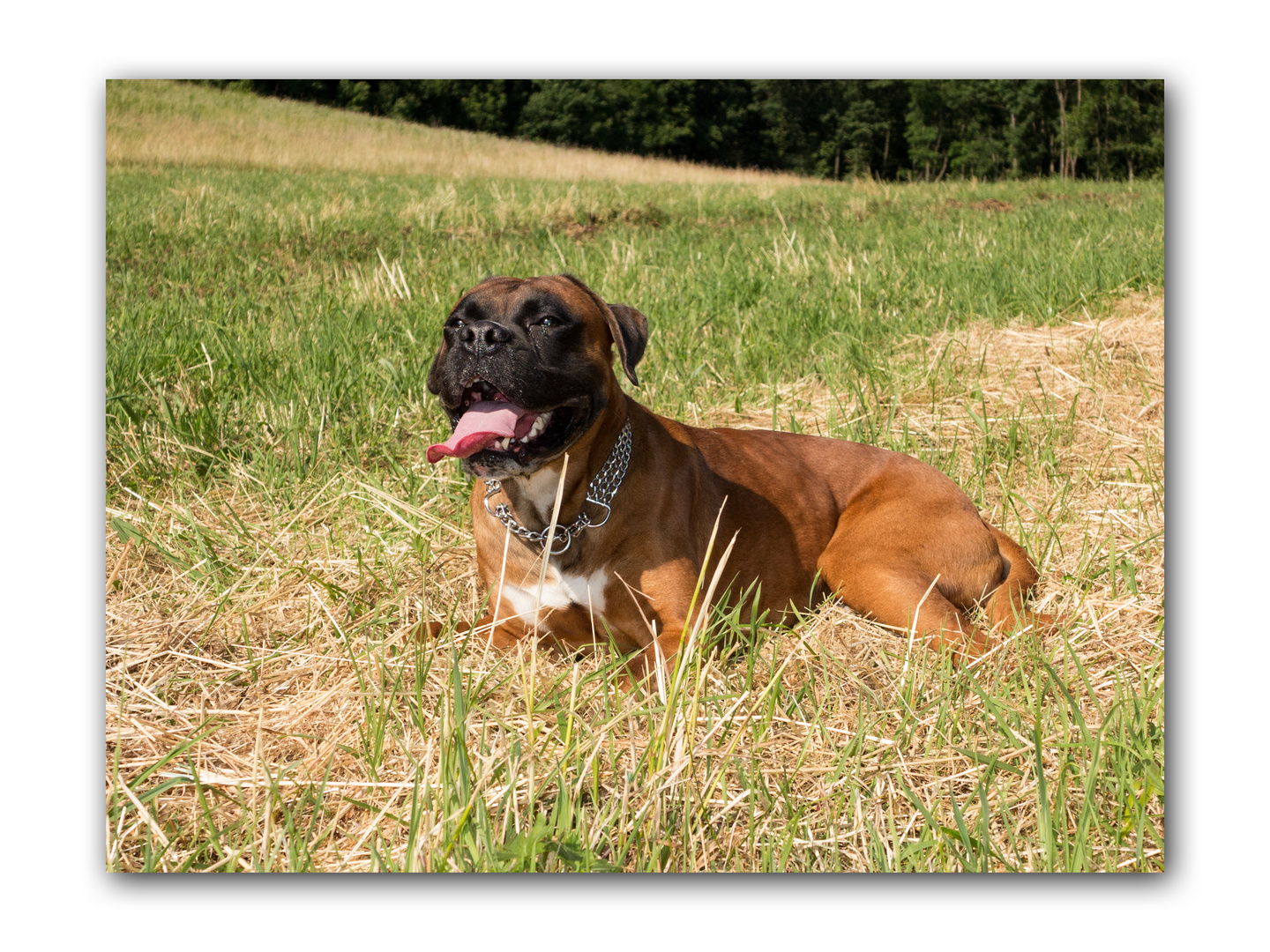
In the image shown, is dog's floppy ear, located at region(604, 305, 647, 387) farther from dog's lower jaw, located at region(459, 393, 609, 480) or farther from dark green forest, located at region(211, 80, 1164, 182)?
dark green forest, located at region(211, 80, 1164, 182)

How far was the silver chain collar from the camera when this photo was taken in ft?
9.20

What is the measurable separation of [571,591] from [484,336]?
2.70 ft

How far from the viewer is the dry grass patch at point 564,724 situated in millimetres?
1983

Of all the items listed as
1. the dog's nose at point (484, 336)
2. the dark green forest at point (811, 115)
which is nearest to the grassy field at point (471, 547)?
the dark green forest at point (811, 115)

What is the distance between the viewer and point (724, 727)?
7.19 ft

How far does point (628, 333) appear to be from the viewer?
9.41 ft

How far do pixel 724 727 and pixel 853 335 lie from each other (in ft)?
12.7

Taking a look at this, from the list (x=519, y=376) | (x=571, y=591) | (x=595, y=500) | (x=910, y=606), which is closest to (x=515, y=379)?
(x=519, y=376)

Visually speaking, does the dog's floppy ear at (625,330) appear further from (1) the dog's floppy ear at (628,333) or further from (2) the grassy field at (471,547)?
(2) the grassy field at (471,547)

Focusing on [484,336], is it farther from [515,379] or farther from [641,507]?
[641,507]
